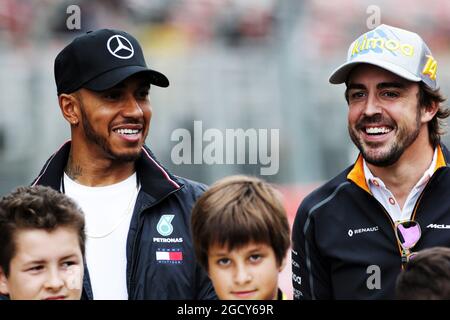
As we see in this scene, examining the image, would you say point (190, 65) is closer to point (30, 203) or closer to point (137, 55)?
point (137, 55)

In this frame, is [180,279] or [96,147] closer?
[180,279]

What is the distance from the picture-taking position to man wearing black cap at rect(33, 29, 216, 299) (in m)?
Result: 2.73

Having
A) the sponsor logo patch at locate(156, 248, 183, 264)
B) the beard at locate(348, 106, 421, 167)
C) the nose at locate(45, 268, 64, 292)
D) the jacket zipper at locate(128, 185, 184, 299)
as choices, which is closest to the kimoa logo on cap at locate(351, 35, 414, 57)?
the beard at locate(348, 106, 421, 167)

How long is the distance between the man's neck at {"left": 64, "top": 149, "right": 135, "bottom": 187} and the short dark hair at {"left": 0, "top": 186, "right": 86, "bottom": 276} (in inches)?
12.9

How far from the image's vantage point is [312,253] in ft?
9.48

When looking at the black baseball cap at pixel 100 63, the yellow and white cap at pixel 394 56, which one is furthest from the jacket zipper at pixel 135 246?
the yellow and white cap at pixel 394 56

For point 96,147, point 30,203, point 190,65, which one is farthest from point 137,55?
point 190,65

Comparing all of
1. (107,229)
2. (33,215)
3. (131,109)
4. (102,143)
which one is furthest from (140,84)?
(33,215)

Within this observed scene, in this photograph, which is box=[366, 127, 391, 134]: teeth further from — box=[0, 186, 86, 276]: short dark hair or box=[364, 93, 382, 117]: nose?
box=[0, 186, 86, 276]: short dark hair

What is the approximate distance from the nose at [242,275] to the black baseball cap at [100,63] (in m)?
0.79

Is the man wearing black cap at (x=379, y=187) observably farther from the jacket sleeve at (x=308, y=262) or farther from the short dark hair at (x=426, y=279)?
the short dark hair at (x=426, y=279)

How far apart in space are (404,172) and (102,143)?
99cm
